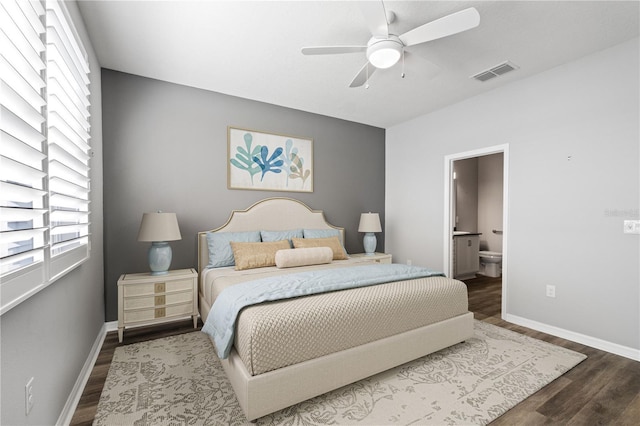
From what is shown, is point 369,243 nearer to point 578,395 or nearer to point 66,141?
point 578,395

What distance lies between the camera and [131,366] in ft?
7.44

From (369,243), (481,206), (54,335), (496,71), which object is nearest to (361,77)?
(496,71)

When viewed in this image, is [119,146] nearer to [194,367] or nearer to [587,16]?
[194,367]

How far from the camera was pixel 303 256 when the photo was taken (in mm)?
3207

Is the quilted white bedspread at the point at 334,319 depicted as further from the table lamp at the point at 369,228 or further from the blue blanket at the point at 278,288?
the table lamp at the point at 369,228

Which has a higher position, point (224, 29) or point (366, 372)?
point (224, 29)

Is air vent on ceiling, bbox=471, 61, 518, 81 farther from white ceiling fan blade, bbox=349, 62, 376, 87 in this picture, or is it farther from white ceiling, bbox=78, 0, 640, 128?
white ceiling fan blade, bbox=349, 62, 376, 87

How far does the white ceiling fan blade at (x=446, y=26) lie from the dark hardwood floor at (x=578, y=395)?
2384 millimetres

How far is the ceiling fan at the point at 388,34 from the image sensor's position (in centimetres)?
179

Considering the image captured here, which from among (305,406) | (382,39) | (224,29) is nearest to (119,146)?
(224,29)

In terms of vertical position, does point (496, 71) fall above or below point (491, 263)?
above

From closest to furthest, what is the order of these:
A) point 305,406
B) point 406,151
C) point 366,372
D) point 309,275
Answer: point 305,406 < point 366,372 < point 309,275 < point 406,151

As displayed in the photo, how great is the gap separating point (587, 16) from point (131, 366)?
4.38 metres

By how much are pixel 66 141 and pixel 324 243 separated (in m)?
2.62
